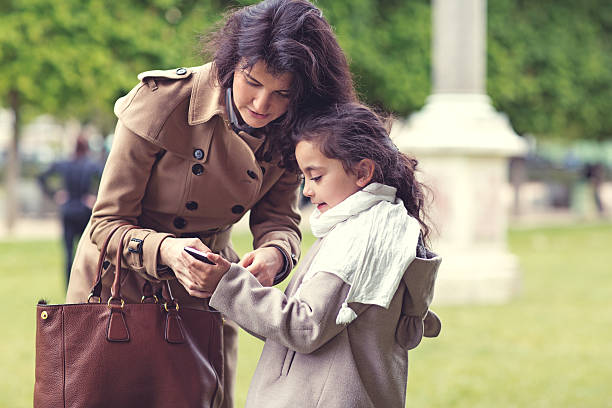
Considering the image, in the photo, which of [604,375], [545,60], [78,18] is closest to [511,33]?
[545,60]

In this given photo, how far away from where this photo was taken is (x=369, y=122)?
8.60 ft

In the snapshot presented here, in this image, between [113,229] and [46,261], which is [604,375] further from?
[46,261]

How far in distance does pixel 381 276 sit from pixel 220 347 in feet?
2.24

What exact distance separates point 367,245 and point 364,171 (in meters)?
0.22

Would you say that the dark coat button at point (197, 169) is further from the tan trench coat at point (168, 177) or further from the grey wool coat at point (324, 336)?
the grey wool coat at point (324, 336)

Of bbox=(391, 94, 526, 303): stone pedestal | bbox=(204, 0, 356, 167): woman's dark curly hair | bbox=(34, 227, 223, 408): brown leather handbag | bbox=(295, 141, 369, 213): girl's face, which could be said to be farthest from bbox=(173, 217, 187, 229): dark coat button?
bbox=(391, 94, 526, 303): stone pedestal

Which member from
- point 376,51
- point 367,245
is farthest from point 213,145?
point 376,51

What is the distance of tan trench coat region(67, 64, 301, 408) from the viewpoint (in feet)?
9.11

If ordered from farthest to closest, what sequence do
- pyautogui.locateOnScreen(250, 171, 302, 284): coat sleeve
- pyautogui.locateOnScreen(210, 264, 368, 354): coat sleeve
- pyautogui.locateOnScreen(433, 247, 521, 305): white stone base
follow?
1. pyautogui.locateOnScreen(433, 247, 521, 305): white stone base
2. pyautogui.locateOnScreen(250, 171, 302, 284): coat sleeve
3. pyautogui.locateOnScreen(210, 264, 368, 354): coat sleeve

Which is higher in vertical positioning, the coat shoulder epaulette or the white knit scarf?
the coat shoulder epaulette

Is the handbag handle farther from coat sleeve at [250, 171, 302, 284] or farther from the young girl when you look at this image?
coat sleeve at [250, 171, 302, 284]

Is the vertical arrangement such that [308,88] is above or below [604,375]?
above

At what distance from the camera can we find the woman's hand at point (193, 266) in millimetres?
2449

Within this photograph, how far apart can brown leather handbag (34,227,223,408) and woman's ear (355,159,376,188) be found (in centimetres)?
68
